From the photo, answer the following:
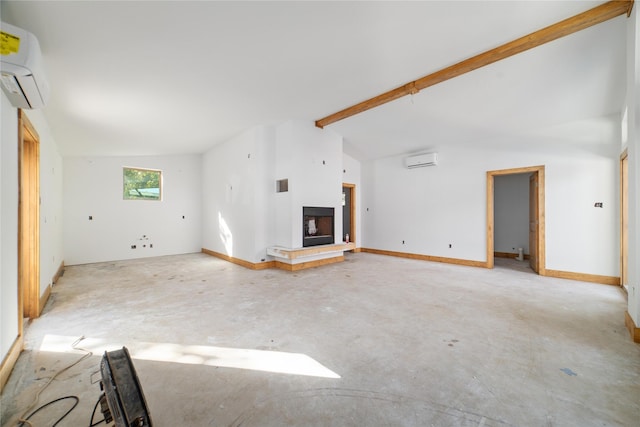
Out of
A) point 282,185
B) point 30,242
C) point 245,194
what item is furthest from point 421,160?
point 30,242

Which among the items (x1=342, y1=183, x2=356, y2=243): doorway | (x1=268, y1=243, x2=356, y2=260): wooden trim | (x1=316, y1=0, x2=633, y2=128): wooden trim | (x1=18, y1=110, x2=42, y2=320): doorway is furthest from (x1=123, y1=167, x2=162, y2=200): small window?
(x1=316, y1=0, x2=633, y2=128): wooden trim

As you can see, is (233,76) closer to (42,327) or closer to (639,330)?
(42,327)

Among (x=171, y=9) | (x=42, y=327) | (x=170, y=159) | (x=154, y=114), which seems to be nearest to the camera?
(x=171, y=9)

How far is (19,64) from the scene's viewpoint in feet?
6.05

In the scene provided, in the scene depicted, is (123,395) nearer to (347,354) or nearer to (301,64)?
(347,354)

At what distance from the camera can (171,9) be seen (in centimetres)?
212

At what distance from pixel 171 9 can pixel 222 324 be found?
286 centimetres

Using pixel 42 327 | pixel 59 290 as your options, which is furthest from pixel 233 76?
pixel 59 290

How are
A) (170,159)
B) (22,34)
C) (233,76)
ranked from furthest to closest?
(170,159) < (233,76) < (22,34)

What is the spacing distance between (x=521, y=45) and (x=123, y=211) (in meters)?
8.23

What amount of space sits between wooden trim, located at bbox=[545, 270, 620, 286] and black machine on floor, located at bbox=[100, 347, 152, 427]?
6169 mm

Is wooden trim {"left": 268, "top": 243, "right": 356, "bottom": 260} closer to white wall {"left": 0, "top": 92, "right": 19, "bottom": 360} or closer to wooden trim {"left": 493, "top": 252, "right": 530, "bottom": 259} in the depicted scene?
white wall {"left": 0, "top": 92, "right": 19, "bottom": 360}

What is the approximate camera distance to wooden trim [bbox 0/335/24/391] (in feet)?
5.74

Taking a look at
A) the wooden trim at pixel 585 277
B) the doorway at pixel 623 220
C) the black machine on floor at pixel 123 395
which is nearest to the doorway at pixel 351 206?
the wooden trim at pixel 585 277
